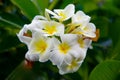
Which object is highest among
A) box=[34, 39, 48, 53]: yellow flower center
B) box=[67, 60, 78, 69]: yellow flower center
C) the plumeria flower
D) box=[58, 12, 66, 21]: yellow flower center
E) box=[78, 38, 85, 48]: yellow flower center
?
box=[58, 12, 66, 21]: yellow flower center

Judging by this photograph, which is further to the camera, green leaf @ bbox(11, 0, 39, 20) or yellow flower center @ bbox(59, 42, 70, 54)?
green leaf @ bbox(11, 0, 39, 20)

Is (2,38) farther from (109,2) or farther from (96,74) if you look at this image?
(109,2)

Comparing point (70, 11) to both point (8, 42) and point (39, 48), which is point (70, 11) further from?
point (8, 42)

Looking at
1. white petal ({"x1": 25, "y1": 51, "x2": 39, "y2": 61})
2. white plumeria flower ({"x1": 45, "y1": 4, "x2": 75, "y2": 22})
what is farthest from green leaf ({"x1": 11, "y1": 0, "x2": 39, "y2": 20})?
white petal ({"x1": 25, "y1": 51, "x2": 39, "y2": 61})

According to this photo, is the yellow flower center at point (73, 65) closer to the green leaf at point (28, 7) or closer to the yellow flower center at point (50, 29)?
the yellow flower center at point (50, 29)

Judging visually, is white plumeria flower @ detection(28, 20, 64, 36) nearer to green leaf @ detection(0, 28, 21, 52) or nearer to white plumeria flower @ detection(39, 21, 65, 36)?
white plumeria flower @ detection(39, 21, 65, 36)

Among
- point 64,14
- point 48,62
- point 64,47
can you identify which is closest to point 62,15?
point 64,14

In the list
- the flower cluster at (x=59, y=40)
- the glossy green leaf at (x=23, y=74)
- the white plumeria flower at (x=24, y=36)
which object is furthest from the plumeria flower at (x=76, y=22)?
the glossy green leaf at (x=23, y=74)
